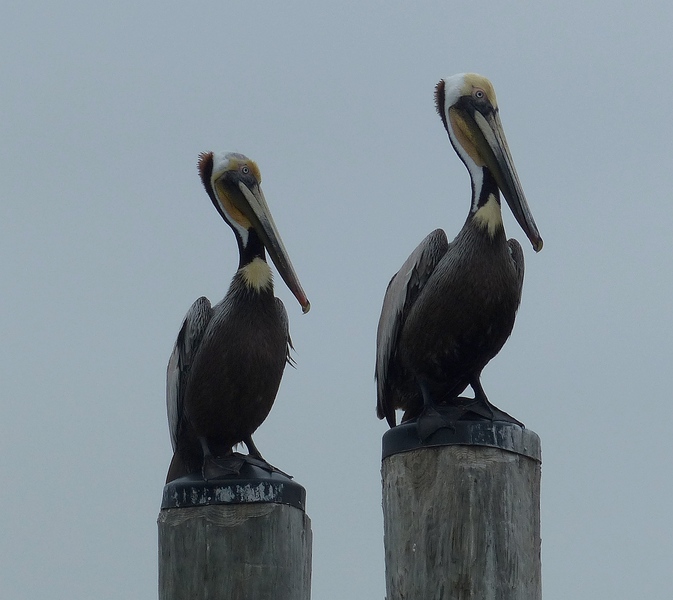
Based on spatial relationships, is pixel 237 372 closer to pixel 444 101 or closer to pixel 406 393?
pixel 406 393

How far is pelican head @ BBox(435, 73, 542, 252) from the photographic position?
6.40m

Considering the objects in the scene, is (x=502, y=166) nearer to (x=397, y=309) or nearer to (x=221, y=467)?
(x=397, y=309)

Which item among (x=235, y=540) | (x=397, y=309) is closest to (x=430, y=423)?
(x=235, y=540)

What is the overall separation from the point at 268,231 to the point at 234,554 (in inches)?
101

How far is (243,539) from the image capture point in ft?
16.0

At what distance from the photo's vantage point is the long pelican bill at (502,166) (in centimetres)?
621

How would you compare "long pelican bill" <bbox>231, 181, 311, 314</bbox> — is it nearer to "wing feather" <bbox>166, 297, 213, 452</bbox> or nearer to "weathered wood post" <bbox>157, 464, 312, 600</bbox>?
"wing feather" <bbox>166, 297, 213, 452</bbox>

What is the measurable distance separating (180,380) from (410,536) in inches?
101

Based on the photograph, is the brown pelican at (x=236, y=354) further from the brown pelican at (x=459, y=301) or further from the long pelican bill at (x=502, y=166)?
the long pelican bill at (x=502, y=166)

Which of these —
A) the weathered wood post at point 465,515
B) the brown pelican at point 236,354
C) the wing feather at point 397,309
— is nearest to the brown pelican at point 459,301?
the wing feather at point 397,309

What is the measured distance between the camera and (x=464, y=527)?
4.49m

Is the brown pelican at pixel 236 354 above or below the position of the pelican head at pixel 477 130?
below

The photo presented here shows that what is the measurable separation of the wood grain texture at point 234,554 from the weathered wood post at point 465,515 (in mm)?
439

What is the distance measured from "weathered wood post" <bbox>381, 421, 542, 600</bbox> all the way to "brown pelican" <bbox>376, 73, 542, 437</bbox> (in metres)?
1.03
